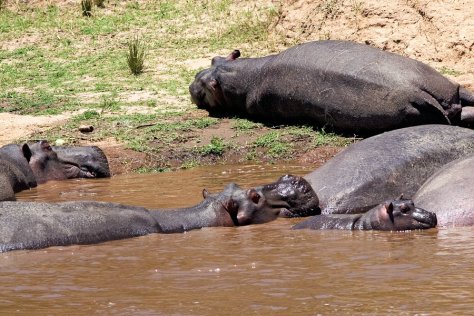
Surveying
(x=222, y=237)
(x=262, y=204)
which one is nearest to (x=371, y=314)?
(x=222, y=237)

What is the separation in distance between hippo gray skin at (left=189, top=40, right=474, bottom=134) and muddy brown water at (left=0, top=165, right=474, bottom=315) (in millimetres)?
3010

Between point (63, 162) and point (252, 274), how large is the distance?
5159 millimetres

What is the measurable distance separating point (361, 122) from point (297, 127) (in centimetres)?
99

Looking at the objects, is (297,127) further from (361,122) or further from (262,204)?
(262,204)

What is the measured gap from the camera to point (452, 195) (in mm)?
7215

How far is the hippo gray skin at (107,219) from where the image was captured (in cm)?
687

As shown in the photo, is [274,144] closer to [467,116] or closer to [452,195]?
[467,116]

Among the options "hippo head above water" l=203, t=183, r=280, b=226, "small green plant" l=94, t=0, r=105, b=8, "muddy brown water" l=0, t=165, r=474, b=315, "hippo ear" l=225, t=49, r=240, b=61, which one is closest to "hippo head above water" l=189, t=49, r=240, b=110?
"hippo ear" l=225, t=49, r=240, b=61

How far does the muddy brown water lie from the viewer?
5.10 m

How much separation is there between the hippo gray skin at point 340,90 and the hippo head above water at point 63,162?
2.21 m

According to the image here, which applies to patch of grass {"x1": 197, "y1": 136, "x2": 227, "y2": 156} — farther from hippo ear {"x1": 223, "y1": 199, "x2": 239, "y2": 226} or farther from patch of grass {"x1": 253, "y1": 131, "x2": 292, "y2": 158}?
hippo ear {"x1": 223, "y1": 199, "x2": 239, "y2": 226}

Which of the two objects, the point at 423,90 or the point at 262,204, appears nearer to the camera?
the point at 262,204

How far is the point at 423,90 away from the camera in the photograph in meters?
10.2

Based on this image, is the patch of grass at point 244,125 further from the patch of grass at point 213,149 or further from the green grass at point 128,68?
the patch of grass at point 213,149
